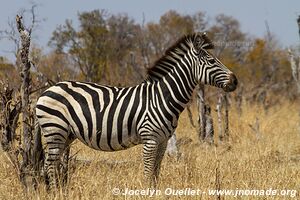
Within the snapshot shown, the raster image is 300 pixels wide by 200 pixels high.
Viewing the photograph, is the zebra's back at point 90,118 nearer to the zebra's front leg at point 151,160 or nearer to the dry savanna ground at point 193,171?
the zebra's front leg at point 151,160

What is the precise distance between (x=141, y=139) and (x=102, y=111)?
21.3 inches

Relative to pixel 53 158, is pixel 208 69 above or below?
above

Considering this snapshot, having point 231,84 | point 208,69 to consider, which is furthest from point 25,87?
point 231,84

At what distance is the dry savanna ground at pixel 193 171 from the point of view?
16.9 ft

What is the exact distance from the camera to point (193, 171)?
5914 mm

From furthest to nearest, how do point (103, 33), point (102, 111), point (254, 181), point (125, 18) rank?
1. point (125, 18)
2. point (103, 33)
3. point (102, 111)
4. point (254, 181)

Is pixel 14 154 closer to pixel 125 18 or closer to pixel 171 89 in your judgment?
pixel 171 89

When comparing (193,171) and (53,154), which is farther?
(193,171)

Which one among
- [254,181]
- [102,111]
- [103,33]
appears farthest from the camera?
[103,33]

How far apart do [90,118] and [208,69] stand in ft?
4.63

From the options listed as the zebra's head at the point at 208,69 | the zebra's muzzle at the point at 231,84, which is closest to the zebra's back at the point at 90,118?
the zebra's head at the point at 208,69

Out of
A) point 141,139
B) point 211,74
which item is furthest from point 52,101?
point 211,74

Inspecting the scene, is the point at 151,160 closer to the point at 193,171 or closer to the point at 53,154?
the point at 193,171

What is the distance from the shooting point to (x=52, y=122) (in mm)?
5676
